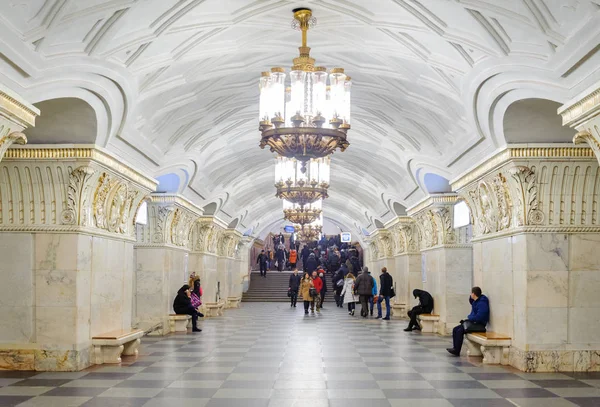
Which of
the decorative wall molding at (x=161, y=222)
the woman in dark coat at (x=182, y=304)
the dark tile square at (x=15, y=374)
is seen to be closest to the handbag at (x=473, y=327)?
the dark tile square at (x=15, y=374)

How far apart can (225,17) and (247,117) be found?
5518 millimetres

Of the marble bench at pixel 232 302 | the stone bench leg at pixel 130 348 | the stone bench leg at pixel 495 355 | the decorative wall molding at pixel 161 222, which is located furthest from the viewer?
the marble bench at pixel 232 302

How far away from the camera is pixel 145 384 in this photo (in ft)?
26.5

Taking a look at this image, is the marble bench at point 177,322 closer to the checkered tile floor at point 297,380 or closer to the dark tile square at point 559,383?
the checkered tile floor at point 297,380

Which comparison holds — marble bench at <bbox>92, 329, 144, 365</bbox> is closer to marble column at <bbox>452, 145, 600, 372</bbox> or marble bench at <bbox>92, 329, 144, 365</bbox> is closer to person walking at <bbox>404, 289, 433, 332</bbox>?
Result: marble column at <bbox>452, 145, 600, 372</bbox>

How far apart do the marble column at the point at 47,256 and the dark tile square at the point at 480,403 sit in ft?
16.7

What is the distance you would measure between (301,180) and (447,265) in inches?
169

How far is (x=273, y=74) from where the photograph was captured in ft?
26.2

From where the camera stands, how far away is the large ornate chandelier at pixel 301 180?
12211 mm

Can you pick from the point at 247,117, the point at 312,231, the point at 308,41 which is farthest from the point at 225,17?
the point at 312,231

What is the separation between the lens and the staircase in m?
32.9

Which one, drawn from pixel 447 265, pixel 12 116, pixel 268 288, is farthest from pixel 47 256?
pixel 268 288

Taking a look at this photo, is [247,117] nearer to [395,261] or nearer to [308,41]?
[308,41]

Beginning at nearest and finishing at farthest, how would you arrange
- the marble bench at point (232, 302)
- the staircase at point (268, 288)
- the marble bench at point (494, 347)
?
1. the marble bench at point (494, 347)
2. the marble bench at point (232, 302)
3. the staircase at point (268, 288)
